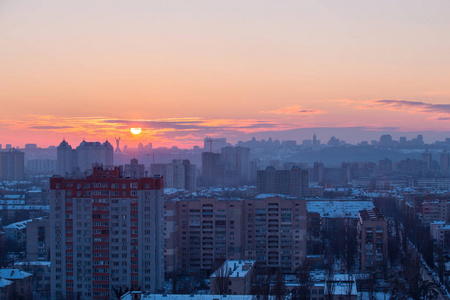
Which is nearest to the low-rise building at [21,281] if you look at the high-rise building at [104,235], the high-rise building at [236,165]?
the high-rise building at [104,235]

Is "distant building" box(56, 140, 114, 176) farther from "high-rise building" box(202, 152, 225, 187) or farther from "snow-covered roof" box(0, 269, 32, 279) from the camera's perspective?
"snow-covered roof" box(0, 269, 32, 279)

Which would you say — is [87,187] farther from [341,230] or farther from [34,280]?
[341,230]

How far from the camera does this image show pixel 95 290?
877 centimetres

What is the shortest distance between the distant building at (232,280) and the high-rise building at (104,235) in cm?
74

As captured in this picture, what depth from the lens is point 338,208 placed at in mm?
19891

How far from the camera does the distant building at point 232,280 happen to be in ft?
28.1

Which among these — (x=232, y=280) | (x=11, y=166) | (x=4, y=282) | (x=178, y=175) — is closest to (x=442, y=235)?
(x=232, y=280)

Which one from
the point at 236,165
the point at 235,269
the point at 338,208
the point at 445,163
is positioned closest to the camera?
the point at 235,269

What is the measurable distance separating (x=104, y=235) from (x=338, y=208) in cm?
1198

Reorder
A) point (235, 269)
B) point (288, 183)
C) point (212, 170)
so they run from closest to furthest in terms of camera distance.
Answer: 1. point (235, 269)
2. point (288, 183)
3. point (212, 170)

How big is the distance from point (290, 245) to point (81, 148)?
22.3 m

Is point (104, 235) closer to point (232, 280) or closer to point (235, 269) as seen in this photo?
point (232, 280)

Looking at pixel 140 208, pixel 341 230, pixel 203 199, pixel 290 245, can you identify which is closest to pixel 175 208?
pixel 203 199

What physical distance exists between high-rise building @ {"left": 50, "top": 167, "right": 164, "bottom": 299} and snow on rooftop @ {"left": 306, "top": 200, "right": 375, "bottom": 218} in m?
9.31
